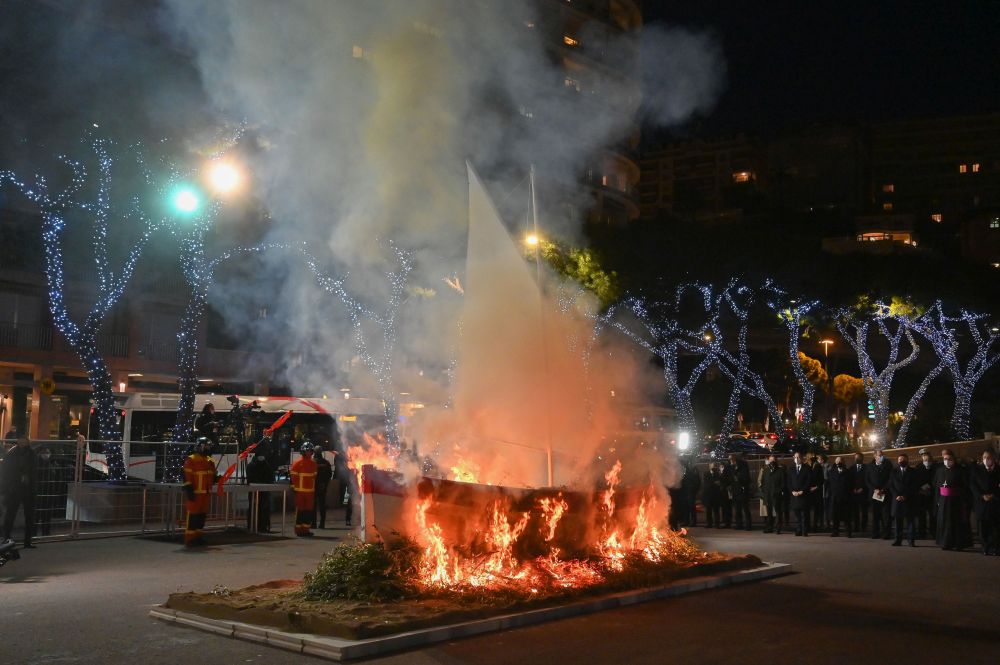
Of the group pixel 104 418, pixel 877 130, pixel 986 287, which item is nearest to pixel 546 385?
pixel 104 418

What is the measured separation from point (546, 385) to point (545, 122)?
9.68 meters

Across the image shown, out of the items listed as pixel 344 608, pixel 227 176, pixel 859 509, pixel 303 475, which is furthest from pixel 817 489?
pixel 344 608

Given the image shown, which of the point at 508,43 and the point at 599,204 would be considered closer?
the point at 508,43

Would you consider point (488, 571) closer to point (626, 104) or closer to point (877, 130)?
point (626, 104)

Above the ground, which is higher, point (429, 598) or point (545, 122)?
point (545, 122)

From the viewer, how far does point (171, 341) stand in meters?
44.5

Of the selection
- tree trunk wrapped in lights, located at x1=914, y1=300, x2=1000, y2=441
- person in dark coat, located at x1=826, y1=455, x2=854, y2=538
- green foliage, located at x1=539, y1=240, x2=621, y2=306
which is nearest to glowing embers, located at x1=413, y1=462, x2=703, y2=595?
person in dark coat, located at x1=826, y1=455, x2=854, y2=538

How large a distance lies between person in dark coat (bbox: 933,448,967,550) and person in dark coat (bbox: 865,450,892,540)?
4.21ft

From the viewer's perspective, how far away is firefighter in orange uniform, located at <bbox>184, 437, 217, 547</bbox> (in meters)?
16.3

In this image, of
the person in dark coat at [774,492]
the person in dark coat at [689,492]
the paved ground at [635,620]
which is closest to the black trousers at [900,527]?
the paved ground at [635,620]

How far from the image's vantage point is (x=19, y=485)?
15.1 m

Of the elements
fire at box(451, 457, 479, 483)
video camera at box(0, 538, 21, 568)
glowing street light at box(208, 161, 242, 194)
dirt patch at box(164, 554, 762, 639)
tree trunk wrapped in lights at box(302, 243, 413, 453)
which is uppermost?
glowing street light at box(208, 161, 242, 194)

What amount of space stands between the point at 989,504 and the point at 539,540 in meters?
10.0

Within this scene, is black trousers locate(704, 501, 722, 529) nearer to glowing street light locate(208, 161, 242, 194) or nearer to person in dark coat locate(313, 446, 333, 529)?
person in dark coat locate(313, 446, 333, 529)
